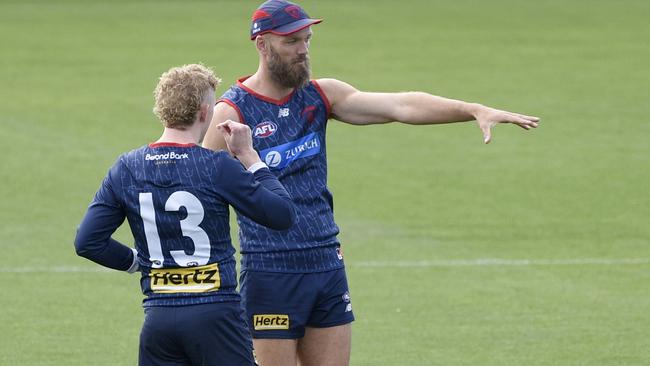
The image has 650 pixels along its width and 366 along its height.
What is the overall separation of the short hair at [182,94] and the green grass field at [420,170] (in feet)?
13.3

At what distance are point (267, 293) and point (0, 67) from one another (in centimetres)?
1698

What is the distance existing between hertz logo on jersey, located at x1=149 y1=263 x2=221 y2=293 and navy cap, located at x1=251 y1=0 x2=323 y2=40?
4.44 ft

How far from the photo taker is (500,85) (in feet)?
69.5

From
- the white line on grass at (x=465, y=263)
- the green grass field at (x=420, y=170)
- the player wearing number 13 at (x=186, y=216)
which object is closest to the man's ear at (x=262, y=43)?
the player wearing number 13 at (x=186, y=216)

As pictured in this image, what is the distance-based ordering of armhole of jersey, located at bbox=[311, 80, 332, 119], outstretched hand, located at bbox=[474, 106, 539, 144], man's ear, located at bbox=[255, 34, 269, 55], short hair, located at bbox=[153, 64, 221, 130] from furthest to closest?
armhole of jersey, located at bbox=[311, 80, 332, 119], man's ear, located at bbox=[255, 34, 269, 55], outstretched hand, located at bbox=[474, 106, 539, 144], short hair, located at bbox=[153, 64, 221, 130]

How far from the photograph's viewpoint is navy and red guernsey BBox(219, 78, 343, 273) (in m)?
6.57

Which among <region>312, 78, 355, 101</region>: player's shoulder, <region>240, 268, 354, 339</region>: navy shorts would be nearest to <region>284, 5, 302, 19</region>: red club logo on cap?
<region>312, 78, 355, 101</region>: player's shoulder

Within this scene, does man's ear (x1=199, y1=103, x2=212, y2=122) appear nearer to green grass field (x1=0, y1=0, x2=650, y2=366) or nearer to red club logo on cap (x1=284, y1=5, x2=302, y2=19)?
red club logo on cap (x1=284, y1=5, x2=302, y2=19)

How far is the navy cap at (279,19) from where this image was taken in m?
6.55

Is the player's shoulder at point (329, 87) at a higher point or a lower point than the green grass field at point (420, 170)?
higher

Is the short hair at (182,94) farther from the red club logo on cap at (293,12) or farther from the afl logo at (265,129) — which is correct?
the red club logo on cap at (293,12)

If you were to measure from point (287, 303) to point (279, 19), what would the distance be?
4.37 ft

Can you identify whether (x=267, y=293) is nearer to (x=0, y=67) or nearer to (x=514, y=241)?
(x=514, y=241)

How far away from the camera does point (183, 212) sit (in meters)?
5.66
